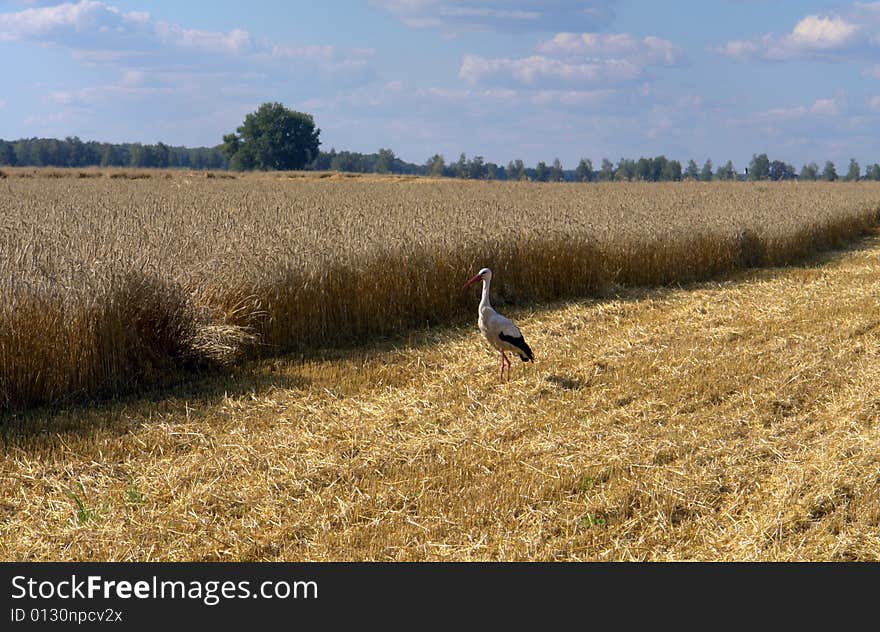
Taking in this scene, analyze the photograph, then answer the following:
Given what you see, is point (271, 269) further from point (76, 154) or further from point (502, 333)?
point (76, 154)

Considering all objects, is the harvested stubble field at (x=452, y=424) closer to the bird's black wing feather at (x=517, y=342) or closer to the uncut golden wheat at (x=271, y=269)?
the uncut golden wheat at (x=271, y=269)

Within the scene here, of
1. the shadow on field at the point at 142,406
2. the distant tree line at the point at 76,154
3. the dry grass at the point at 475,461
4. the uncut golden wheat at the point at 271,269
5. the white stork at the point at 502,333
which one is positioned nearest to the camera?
the dry grass at the point at 475,461

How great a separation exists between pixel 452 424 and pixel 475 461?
949mm

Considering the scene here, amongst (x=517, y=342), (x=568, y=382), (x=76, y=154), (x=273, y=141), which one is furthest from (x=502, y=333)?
(x=76, y=154)

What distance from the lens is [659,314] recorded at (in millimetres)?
12570

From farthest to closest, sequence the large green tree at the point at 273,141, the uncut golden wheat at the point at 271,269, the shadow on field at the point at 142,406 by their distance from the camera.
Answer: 1. the large green tree at the point at 273,141
2. the uncut golden wheat at the point at 271,269
3. the shadow on field at the point at 142,406

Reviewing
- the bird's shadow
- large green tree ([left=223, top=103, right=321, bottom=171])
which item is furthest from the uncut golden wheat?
large green tree ([left=223, top=103, right=321, bottom=171])

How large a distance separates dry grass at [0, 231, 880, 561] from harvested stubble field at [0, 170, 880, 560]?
0.08 ft

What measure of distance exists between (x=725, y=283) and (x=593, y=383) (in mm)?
7858

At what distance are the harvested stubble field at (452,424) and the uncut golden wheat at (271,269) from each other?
6 cm

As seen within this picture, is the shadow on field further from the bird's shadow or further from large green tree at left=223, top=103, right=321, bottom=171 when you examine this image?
large green tree at left=223, top=103, right=321, bottom=171

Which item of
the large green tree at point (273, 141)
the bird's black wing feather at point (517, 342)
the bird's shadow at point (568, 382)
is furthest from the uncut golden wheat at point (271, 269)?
the large green tree at point (273, 141)

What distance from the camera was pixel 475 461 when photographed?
6.67 m

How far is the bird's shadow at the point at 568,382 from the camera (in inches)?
343
